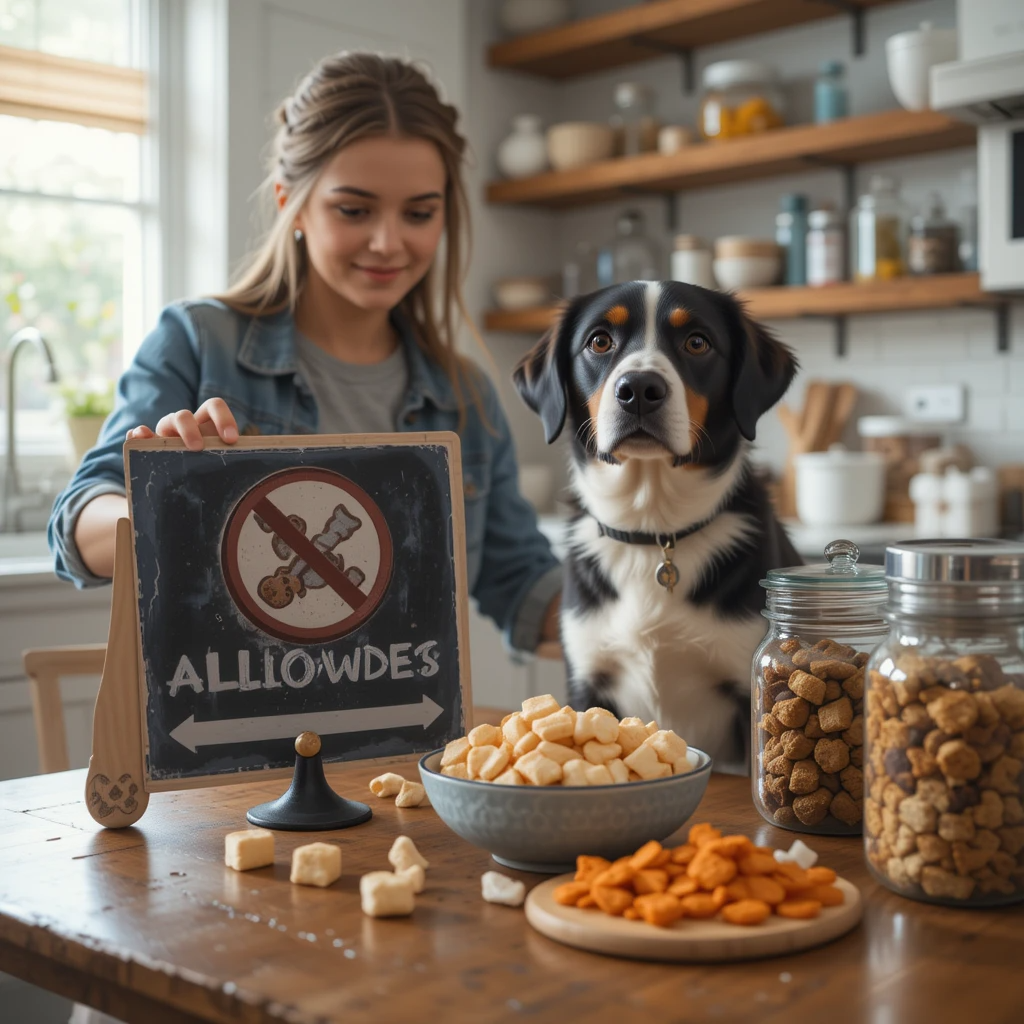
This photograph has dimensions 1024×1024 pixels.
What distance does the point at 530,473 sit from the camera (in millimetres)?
4047

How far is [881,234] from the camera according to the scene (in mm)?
3238

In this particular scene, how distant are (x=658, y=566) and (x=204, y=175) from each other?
2526mm

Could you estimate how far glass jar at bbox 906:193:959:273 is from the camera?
3.13 m

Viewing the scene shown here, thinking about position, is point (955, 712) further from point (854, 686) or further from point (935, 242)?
point (935, 242)

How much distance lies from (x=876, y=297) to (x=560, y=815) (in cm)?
263

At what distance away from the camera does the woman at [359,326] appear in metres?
1.78

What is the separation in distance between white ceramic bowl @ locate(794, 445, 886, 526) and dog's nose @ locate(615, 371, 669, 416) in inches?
77.7

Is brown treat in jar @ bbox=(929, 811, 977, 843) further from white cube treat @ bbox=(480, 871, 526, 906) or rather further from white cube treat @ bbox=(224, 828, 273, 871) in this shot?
white cube treat @ bbox=(224, 828, 273, 871)

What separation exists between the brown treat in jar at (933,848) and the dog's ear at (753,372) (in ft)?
2.27

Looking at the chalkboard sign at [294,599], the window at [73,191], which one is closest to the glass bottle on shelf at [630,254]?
the window at [73,191]

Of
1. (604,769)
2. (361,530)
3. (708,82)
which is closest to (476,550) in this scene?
(361,530)

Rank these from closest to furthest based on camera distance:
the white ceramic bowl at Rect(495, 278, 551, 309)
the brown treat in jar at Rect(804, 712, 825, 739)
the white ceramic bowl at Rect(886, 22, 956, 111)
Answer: the brown treat in jar at Rect(804, 712, 825, 739)
the white ceramic bowl at Rect(886, 22, 956, 111)
the white ceramic bowl at Rect(495, 278, 551, 309)

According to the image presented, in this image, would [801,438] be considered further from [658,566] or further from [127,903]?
[127,903]

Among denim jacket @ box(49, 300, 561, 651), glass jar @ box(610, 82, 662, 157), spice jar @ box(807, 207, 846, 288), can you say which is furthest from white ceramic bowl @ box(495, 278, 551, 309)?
denim jacket @ box(49, 300, 561, 651)
